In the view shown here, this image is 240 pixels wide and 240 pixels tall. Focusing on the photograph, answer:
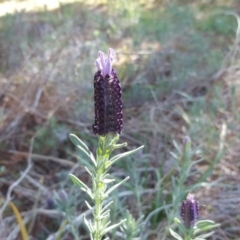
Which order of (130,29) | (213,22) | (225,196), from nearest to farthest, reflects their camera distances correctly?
1. (225,196)
2. (130,29)
3. (213,22)

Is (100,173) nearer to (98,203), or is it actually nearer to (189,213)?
(98,203)

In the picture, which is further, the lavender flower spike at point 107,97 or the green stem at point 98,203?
the green stem at point 98,203

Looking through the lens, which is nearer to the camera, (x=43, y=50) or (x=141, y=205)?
(x=141, y=205)

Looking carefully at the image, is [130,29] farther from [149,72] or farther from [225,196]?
[225,196]

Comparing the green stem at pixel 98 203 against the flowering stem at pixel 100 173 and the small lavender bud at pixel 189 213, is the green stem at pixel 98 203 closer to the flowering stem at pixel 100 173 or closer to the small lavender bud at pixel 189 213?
the flowering stem at pixel 100 173

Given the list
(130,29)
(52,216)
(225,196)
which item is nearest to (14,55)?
(130,29)

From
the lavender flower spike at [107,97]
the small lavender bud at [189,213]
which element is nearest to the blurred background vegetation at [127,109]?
the small lavender bud at [189,213]

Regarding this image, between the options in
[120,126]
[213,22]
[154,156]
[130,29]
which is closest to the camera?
[120,126]
